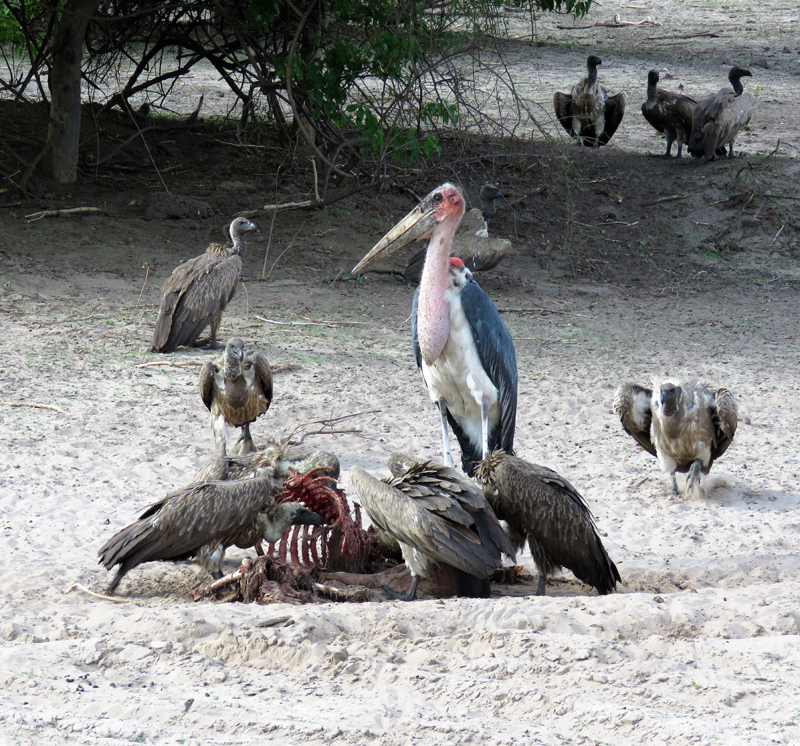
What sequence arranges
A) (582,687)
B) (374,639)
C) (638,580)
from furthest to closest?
(638,580)
(374,639)
(582,687)

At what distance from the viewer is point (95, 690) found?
329 cm

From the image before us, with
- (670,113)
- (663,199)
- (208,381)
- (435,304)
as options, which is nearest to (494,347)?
(435,304)

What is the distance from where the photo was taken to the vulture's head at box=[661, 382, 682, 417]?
5.96 meters

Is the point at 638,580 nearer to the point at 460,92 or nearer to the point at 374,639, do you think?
the point at 374,639

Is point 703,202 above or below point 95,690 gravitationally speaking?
above

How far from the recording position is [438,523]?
4320mm

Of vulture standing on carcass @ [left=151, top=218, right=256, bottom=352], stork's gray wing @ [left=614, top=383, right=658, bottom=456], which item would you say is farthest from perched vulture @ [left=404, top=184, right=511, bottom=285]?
stork's gray wing @ [left=614, top=383, right=658, bottom=456]

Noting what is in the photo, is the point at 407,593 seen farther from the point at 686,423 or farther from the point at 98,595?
the point at 686,423

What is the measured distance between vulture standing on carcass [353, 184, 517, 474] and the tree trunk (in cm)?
702

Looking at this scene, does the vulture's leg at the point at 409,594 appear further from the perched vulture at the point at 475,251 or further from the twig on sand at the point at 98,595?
the perched vulture at the point at 475,251

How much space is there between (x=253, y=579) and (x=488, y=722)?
1.46m

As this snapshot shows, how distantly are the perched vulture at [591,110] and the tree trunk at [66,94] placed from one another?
7.50 meters

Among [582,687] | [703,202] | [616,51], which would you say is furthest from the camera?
[616,51]

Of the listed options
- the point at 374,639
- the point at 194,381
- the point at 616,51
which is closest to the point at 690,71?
the point at 616,51
